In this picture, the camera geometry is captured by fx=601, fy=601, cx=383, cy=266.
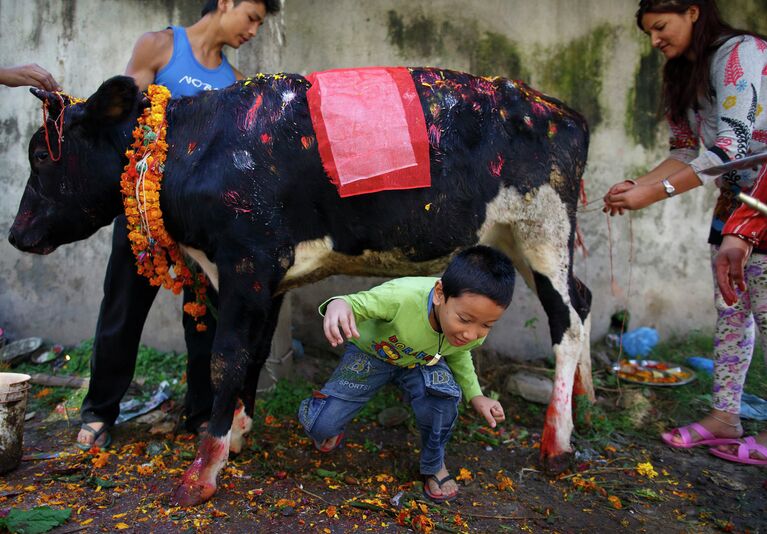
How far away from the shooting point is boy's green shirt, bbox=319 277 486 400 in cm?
248

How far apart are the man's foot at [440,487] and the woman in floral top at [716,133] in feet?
4.79

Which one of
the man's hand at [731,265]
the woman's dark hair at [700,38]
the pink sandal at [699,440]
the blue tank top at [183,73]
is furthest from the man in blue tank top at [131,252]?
the pink sandal at [699,440]

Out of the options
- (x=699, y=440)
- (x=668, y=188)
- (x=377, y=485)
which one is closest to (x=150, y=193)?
(x=377, y=485)

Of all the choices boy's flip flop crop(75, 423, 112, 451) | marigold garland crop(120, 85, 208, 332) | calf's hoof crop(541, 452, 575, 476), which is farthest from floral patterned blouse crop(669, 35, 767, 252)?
boy's flip flop crop(75, 423, 112, 451)

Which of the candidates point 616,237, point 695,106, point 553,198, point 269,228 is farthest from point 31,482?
point 616,237

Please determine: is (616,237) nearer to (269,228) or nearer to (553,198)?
(553,198)

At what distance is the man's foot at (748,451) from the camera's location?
3139 mm

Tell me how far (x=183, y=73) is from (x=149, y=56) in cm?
18

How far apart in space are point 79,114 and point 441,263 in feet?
5.85

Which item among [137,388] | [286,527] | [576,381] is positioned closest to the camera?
[286,527]

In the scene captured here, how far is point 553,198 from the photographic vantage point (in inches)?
121

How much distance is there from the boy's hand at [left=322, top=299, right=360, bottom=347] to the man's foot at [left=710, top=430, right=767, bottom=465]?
7.58ft

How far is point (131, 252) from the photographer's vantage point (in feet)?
9.80

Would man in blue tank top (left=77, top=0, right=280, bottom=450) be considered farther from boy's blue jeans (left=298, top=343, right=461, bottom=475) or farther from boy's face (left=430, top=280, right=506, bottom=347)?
boy's face (left=430, top=280, right=506, bottom=347)
